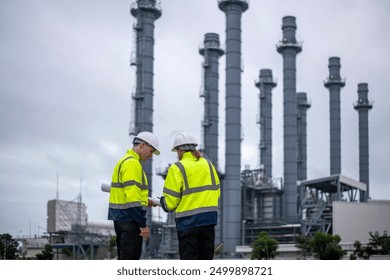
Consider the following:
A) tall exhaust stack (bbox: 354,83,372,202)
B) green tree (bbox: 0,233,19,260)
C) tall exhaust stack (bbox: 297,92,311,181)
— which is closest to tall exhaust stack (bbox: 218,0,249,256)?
tall exhaust stack (bbox: 354,83,372,202)

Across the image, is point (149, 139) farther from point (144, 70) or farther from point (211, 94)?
point (211, 94)

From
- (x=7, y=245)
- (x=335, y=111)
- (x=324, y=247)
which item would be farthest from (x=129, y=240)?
(x=335, y=111)

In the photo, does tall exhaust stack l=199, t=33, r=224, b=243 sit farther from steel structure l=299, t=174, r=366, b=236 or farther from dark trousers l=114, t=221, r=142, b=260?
dark trousers l=114, t=221, r=142, b=260

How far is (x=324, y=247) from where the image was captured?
35750 mm

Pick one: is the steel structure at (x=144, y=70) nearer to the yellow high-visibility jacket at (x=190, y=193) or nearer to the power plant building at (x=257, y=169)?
the power plant building at (x=257, y=169)

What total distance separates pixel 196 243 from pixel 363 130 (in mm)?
54227

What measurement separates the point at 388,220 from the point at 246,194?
13.2m

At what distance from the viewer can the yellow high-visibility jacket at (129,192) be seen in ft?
19.5

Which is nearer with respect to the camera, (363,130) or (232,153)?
(232,153)

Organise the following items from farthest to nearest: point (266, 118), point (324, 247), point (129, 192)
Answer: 1. point (266, 118)
2. point (324, 247)
3. point (129, 192)

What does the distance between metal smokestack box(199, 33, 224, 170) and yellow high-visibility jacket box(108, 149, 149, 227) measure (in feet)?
140

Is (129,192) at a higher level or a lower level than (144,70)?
lower

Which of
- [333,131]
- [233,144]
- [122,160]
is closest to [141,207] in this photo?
[122,160]

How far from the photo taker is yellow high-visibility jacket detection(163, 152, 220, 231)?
5570 mm
